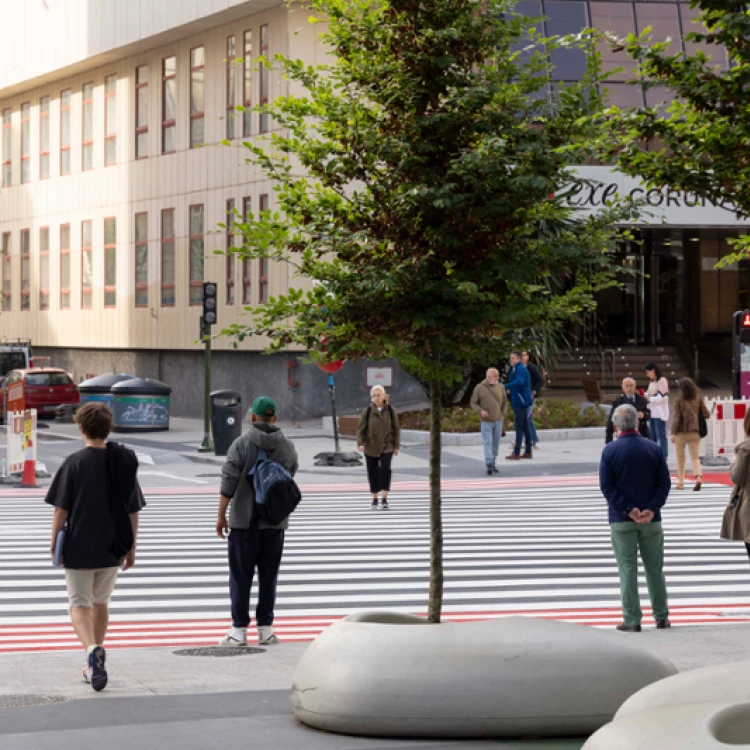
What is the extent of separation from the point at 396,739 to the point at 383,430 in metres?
13.4

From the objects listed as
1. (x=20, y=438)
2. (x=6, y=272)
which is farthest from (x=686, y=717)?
(x=6, y=272)

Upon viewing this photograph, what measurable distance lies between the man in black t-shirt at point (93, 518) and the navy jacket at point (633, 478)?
416cm

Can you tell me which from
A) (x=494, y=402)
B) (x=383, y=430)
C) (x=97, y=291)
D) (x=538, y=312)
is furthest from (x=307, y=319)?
(x=97, y=291)

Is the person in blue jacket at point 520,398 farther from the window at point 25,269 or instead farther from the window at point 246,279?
the window at point 25,269

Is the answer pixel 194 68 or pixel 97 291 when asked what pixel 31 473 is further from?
pixel 97 291

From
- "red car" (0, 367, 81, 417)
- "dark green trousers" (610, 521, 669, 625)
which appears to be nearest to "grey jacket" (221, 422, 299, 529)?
"dark green trousers" (610, 521, 669, 625)

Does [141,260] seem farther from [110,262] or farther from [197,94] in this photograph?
[197,94]

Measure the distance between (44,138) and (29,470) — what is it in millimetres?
31839

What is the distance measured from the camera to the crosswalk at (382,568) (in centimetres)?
1249

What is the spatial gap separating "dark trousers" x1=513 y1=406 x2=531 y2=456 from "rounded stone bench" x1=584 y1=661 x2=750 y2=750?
74.0ft

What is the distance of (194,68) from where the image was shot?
46312 mm

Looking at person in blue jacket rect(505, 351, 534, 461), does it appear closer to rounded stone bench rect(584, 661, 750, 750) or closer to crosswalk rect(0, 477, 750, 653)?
crosswalk rect(0, 477, 750, 653)

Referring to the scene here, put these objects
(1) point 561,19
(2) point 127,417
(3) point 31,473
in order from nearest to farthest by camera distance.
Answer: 1. (3) point 31,473
2. (2) point 127,417
3. (1) point 561,19

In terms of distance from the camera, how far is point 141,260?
49.2 meters
